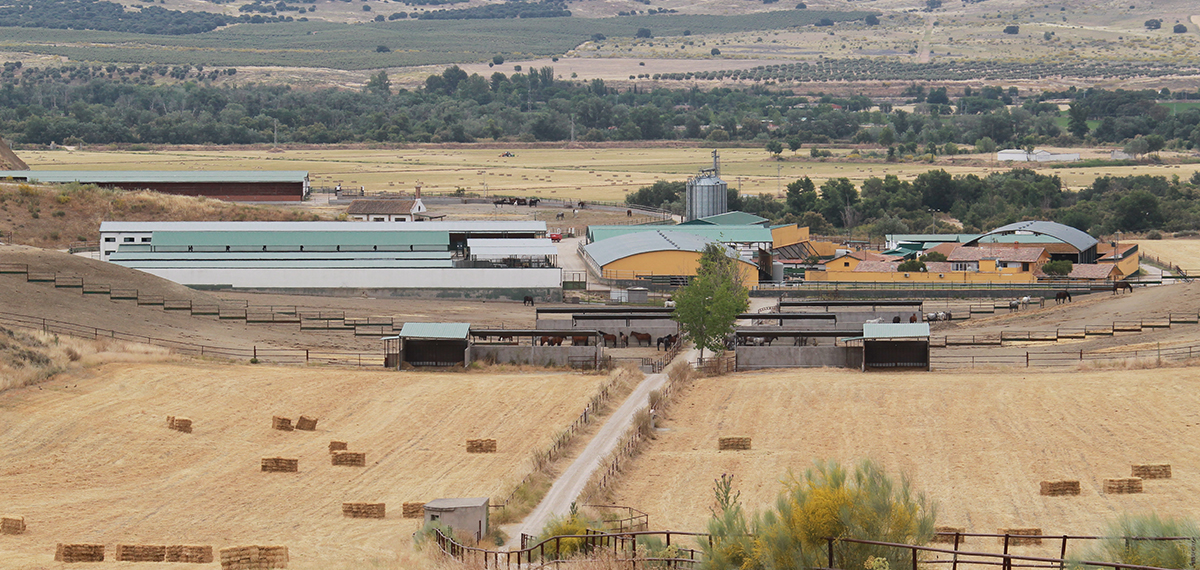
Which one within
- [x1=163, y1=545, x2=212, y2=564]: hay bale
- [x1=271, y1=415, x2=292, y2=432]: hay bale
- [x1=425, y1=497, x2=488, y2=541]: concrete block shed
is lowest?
[x1=271, y1=415, x2=292, y2=432]: hay bale

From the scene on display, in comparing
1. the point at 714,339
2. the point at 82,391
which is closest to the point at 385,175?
the point at 714,339

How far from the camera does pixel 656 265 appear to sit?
294 feet

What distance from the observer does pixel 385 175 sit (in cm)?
16450

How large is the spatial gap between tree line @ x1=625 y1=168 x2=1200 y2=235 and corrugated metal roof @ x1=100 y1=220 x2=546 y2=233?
1342 inches

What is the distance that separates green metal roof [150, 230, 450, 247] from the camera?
88812mm

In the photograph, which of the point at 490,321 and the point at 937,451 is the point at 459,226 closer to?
the point at 490,321

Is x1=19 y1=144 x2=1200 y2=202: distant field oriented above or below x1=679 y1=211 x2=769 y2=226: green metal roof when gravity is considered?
below

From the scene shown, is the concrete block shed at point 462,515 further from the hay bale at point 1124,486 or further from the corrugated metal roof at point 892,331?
the corrugated metal roof at point 892,331

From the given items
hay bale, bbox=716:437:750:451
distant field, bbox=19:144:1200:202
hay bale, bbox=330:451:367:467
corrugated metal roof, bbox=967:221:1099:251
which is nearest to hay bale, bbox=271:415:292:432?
hay bale, bbox=330:451:367:467

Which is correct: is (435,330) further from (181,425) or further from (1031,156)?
(1031,156)

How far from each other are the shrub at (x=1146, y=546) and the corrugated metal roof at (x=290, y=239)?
70.3m

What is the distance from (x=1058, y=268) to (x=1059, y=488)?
55.7 m

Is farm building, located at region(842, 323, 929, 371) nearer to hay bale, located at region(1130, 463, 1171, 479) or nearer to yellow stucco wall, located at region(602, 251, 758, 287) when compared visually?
hay bale, located at region(1130, 463, 1171, 479)

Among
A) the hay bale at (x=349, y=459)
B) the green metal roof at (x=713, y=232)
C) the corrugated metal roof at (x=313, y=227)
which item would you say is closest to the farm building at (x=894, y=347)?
the hay bale at (x=349, y=459)
